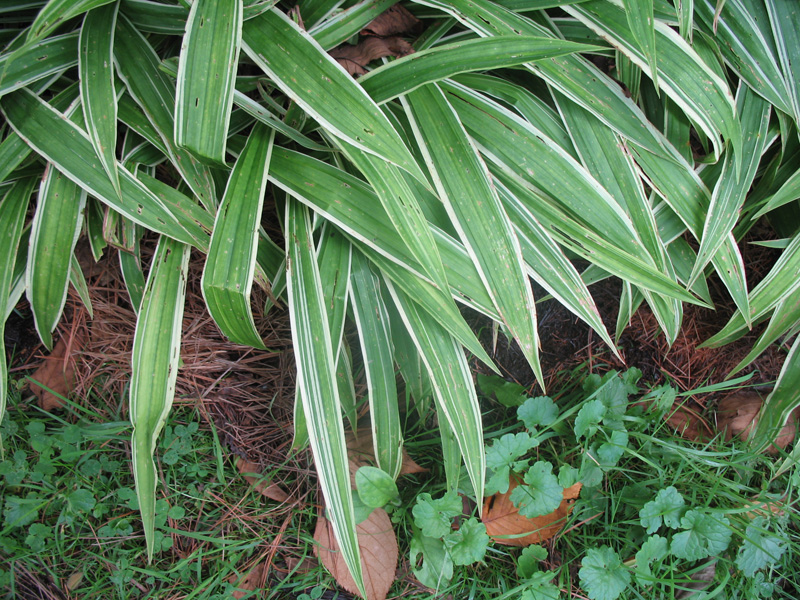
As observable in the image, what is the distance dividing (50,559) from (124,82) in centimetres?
105

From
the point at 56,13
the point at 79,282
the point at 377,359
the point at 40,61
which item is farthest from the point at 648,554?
the point at 40,61

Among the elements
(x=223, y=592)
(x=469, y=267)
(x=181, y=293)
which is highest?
(x=469, y=267)

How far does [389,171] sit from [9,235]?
2.43 ft

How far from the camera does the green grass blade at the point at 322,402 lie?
0.93m

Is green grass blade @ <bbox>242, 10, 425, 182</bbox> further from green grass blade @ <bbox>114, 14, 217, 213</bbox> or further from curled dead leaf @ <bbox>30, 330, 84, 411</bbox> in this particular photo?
curled dead leaf @ <bbox>30, 330, 84, 411</bbox>

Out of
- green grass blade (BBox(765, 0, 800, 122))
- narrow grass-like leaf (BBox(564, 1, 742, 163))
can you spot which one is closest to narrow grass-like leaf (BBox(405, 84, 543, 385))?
narrow grass-like leaf (BBox(564, 1, 742, 163))

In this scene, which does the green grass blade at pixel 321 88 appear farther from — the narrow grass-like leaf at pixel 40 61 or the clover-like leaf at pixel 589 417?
the clover-like leaf at pixel 589 417

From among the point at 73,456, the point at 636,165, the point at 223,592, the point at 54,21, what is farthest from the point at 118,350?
the point at 636,165

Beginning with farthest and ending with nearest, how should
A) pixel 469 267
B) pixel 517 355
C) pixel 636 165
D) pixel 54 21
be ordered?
1. pixel 517 355
2. pixel 636 165
3. pixel 469 267
4. pixel 54 21

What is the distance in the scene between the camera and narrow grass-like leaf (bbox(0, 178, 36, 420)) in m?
1.00

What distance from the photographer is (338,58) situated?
106 cm

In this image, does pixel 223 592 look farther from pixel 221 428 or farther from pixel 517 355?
pixel 517 355

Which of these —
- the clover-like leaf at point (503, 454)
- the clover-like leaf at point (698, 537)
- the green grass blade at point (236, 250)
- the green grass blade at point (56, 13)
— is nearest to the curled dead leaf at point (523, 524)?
the clover-like leaf at point (503, 454)

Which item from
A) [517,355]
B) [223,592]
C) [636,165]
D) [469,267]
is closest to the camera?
[469,267]
